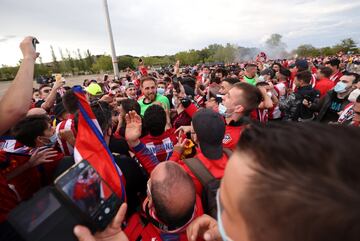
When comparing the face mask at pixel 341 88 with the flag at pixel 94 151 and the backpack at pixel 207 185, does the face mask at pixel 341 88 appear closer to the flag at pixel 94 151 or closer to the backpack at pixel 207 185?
the backpack at pixel 207 185

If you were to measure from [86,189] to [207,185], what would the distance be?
1.05m

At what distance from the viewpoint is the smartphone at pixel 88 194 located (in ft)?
2.85

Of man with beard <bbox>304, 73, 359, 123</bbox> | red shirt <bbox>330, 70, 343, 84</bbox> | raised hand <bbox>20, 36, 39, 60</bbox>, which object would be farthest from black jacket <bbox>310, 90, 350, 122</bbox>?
raised hand <bbox>20, 36, 39, 60</bbox>

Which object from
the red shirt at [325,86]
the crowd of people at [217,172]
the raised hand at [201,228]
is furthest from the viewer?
the red shirt at [325,86]

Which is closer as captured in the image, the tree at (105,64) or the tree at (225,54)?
the tree at (105,64)

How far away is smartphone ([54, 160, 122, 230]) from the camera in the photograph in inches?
34.3

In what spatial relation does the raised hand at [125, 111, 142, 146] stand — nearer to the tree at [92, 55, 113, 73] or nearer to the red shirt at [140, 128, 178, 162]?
the red shirt at [140, 128, 178, 162]

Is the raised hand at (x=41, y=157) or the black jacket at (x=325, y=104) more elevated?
the raised hand at (x=41, y=157)

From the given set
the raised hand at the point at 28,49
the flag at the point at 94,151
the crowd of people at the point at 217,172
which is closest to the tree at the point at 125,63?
the crowd of people at the point at 217,172

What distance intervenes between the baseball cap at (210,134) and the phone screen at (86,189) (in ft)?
3.58

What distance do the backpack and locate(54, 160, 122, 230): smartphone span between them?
2.90ft

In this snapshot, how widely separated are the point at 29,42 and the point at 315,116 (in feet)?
16.8

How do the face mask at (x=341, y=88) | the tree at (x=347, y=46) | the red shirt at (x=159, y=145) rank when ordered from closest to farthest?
the red shirt at (x=159, y=145) → the face mask at (x=341, y=88) → the tree at (x=347, y=46)

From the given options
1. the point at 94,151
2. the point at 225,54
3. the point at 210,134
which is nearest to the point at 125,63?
the point at 225,54
